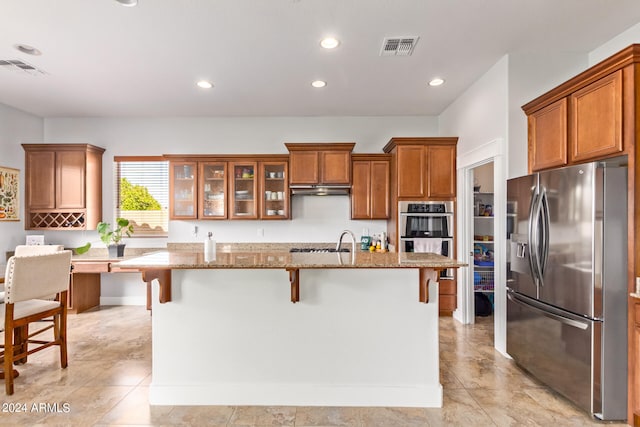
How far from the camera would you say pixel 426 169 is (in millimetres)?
4375

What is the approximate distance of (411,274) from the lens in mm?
2398

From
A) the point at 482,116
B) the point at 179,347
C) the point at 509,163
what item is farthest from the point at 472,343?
the point at 179,347

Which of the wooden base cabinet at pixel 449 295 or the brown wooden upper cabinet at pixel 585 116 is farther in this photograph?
the wooden base cabinet at pixel 449 295

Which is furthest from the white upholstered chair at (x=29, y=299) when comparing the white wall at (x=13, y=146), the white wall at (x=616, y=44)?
the white wall at (x=616, y=44)

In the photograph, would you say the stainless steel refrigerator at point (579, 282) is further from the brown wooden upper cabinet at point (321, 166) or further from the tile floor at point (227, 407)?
the brown wooden upper cabinet at point (321, 166)

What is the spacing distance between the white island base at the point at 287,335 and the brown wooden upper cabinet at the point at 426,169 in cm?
219

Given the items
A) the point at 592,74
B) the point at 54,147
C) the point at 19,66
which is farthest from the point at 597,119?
the point at 54,147

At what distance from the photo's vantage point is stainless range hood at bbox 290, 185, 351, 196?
15.6 feet

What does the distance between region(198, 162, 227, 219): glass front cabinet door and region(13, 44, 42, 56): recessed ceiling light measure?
6.98 feet

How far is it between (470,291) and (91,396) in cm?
397

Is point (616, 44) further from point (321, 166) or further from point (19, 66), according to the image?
point (19, 66)

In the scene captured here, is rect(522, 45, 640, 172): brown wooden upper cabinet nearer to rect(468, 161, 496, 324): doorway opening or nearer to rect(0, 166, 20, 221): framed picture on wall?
rect(468, 161, 496, 324): doorway opening

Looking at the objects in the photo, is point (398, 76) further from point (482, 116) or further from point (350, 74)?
point (482, 116)

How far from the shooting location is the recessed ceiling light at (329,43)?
289cm
